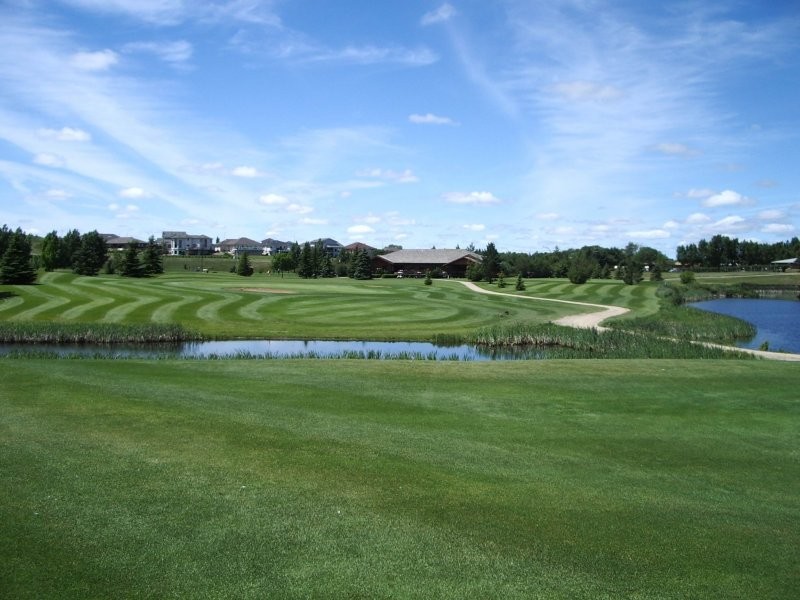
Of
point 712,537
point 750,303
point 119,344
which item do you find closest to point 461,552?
point 712,537

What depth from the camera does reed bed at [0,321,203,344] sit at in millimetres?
36875

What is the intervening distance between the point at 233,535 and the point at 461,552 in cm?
285

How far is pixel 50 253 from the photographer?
98375 mm

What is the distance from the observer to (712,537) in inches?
345

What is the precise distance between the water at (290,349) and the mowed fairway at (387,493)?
15.4m

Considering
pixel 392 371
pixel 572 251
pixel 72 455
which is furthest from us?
pixel 572 251

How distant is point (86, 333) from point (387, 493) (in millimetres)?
33281

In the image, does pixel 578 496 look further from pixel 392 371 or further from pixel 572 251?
pixel 572 251

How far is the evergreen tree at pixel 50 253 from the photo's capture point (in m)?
98.2

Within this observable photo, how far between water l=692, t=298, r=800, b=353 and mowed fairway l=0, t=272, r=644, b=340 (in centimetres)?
894

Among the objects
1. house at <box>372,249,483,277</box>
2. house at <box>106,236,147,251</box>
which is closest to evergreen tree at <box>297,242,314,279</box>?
house at <box>372,249,483,277</box>

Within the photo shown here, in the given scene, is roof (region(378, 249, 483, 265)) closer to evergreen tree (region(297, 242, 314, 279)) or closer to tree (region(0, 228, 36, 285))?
evergreen tree (region(297, 242, 314, 279))

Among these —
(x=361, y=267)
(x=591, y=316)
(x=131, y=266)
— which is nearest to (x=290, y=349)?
(x=591, y=316)

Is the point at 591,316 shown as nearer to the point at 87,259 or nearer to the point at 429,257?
the point at 87,259
